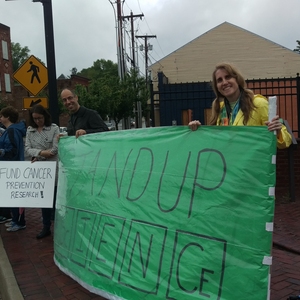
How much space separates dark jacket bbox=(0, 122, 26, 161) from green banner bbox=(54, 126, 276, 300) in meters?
2.32

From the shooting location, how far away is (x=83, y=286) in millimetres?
3562

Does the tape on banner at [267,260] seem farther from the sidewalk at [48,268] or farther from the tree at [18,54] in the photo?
the tree at [18,54]

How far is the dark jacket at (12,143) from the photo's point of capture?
5.79 m

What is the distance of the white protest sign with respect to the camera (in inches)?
197

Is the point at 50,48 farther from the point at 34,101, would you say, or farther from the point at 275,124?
the point at 275,124

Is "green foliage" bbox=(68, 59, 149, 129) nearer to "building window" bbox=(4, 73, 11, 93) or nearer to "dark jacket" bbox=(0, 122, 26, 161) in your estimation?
"building window" bbox=(4, 73, 11, 93)

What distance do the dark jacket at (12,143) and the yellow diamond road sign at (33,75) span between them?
137 inches

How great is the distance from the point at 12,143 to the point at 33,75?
384 centimetres

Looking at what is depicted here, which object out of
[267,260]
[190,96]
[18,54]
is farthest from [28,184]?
[18,54]

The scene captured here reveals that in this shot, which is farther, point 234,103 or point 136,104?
point 136,104

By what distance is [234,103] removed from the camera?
121 inches

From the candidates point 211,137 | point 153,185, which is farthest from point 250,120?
point 153,185

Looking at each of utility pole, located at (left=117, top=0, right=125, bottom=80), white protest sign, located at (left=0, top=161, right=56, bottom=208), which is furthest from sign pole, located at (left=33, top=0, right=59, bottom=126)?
utility pole, located at (left=117, top=0, right=125, bottom=80)

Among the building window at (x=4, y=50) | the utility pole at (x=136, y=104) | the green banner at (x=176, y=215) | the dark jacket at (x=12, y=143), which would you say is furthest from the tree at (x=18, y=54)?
the green banner at (x=176, y=215)
